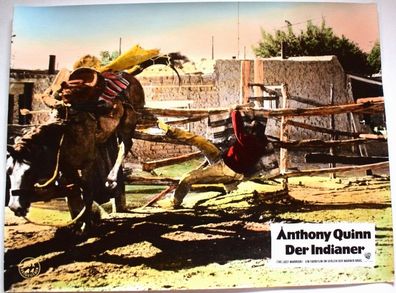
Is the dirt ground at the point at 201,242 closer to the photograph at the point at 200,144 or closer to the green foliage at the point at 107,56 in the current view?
the photograph at the point at 200,144

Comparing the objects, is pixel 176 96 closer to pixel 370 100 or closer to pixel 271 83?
pixel 271 83

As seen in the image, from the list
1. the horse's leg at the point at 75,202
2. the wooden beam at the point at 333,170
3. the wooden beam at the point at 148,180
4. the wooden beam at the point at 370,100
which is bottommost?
the horse's leg at the point at 75,202

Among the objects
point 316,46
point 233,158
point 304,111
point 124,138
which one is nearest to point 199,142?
point 233,158

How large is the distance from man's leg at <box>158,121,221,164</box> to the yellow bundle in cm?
19

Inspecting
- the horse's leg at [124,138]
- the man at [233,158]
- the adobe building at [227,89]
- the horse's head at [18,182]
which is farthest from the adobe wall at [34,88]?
the man at [233,158]

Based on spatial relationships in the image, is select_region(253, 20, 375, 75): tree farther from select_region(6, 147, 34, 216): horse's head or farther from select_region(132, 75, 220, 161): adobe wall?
select_region(6, 147, 34, 216): horse's head

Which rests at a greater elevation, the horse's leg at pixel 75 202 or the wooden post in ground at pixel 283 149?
the wooden post in ground at pixel 283 149

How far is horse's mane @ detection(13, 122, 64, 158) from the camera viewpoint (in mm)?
1236

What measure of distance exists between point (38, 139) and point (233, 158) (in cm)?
56

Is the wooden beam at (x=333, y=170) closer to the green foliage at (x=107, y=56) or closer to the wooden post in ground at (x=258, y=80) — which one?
the wooden post in ground at (x=258, y=80)

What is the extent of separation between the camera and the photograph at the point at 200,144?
4.02 feet

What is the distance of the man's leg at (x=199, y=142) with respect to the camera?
1263 millimetres

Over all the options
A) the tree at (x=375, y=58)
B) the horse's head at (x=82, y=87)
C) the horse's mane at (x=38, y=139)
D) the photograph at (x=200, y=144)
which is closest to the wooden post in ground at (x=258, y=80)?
the photograph at (x=200, y=144)

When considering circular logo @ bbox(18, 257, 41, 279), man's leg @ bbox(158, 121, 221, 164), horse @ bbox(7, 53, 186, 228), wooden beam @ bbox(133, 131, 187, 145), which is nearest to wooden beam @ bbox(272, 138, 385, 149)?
man's leg @ bbox(158, 121, 221, 164)
